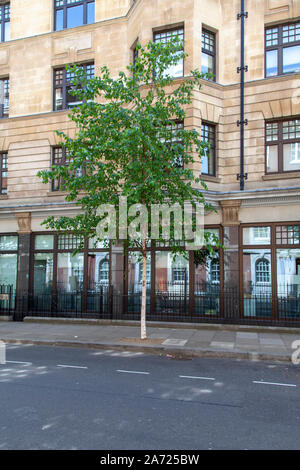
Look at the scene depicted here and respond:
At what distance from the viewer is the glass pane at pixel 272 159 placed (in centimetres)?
1418

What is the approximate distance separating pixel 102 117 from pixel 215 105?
17.9ft

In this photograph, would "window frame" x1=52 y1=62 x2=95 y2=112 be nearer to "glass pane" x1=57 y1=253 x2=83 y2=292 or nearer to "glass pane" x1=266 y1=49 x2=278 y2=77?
"glass pane" x1=57 y1=253 x2=83 y2=292

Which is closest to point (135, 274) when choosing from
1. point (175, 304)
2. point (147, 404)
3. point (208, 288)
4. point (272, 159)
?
point (175, 304)

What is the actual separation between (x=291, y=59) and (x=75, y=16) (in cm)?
997

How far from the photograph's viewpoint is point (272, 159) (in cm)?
1424

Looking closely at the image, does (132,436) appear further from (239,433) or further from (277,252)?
(277,252)

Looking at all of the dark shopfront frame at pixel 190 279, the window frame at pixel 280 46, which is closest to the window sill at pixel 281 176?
the dark shopfront frame at pixel 190 279

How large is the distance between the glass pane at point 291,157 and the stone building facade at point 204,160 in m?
0.04

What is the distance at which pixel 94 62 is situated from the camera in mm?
16828

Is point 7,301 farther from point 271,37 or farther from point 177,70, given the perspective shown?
point 271,37

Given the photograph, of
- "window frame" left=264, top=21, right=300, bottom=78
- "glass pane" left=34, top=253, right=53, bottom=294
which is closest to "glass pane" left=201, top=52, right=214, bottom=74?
"window frame" left=264, top=21, right=300, bottom=78

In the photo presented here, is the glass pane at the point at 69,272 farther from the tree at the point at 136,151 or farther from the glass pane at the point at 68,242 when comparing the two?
the tree at the point at 136,151

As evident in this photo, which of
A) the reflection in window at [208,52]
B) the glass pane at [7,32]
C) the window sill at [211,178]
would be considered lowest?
the window sill at [211,178]
